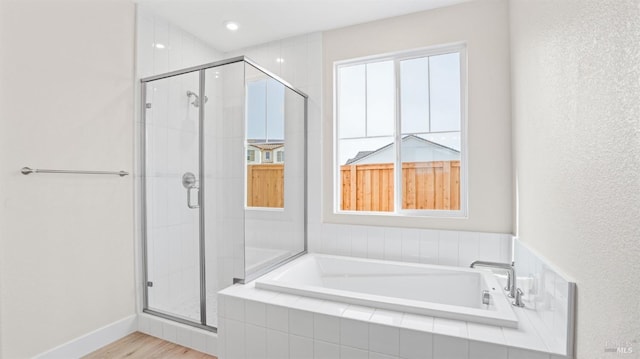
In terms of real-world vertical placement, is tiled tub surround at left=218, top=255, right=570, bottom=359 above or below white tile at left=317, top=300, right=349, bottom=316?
below

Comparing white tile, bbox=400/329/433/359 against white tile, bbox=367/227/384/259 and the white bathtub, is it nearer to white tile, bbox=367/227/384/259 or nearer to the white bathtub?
the white bathtub

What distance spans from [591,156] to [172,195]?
2.51m

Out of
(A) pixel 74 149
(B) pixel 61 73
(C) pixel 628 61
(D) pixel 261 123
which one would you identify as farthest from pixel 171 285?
(C) pixel 628 61

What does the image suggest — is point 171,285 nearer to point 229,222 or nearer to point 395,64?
point 229,222

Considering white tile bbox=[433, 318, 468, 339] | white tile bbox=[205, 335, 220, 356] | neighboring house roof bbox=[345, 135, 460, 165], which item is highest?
neighboring house roof bbox=[345, 135, 460, 165]

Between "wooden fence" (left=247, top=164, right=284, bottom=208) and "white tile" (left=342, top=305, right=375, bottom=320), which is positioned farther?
"wooden fence" (left=247, top=164, right=284, bottom=208)

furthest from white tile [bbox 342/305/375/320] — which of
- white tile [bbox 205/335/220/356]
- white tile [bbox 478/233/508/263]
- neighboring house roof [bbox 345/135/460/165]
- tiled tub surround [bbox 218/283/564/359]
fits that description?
neighboring house roof [bbox 345/135/460/165]

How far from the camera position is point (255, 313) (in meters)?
1.67

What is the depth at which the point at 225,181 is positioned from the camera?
209 cm

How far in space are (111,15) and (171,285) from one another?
82.5 inches

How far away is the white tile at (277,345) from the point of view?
1.57 m

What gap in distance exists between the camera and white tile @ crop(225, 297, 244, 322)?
1706 mm

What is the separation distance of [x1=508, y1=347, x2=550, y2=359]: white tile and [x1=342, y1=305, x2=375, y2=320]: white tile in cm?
60

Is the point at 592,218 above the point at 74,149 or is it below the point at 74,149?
below
